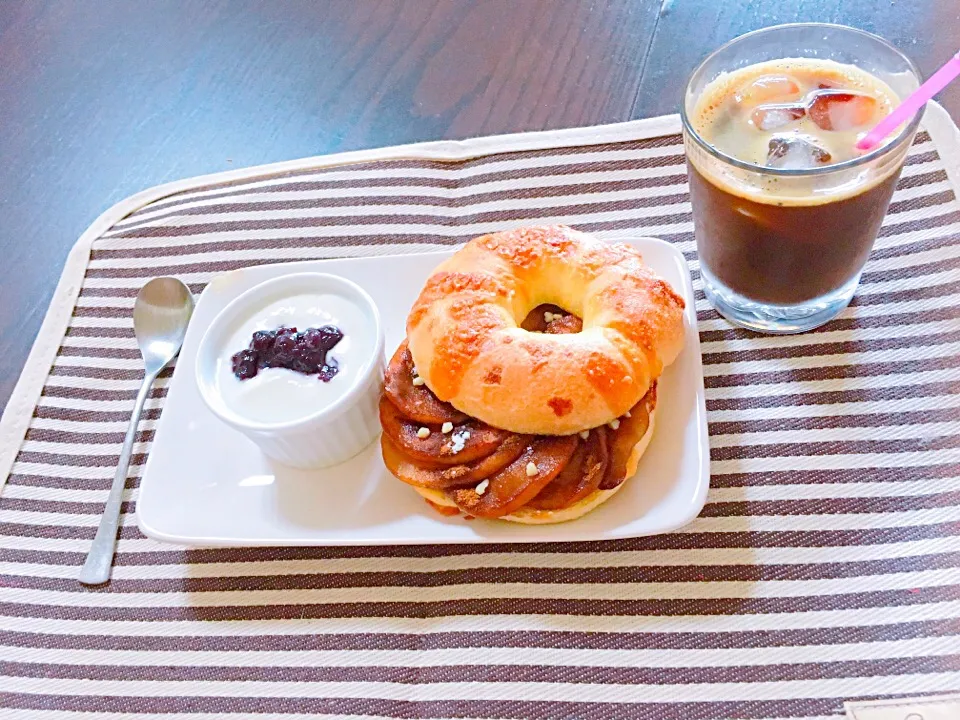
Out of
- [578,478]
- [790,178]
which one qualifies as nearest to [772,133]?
[790,178]

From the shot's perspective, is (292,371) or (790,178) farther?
(292,371)

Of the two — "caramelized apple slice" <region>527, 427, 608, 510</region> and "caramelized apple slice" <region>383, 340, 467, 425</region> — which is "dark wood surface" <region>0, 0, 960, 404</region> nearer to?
"caramelized apple slice" <region>383, 340, 467, 425</region>

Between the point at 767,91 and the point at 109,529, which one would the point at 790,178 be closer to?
the point at 767,91

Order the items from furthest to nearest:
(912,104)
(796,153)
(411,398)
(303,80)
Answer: (303,80)
(411,398)
(796,153)
(912,104)

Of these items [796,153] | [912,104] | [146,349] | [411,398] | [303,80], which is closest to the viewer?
[912,104]

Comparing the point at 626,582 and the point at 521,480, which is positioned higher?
the point at 521,480

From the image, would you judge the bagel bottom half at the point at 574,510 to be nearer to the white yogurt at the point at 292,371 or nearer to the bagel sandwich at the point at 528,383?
the bagel sandwich at the point at 528,383
